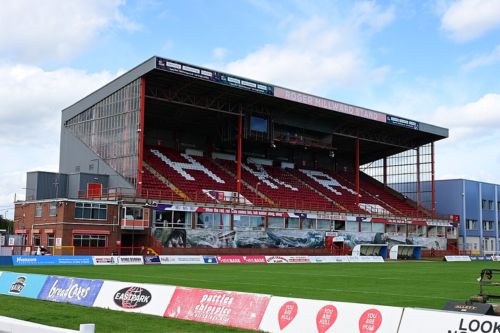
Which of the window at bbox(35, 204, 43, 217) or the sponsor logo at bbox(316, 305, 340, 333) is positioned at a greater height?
the window at bbox(35, 204, 43, 217)

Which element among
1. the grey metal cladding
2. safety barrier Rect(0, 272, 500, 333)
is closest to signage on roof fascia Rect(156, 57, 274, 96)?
the grey metal cladding

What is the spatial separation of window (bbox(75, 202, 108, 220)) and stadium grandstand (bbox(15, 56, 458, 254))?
89mm

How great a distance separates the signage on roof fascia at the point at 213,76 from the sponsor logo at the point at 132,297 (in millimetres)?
40289

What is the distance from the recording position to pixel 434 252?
268 ft

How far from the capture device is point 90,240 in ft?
172

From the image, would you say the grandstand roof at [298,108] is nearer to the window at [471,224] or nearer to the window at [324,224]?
the window at [324,224]

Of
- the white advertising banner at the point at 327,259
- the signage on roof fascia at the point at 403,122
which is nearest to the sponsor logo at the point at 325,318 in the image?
the white advertising banner at the point at 327,259

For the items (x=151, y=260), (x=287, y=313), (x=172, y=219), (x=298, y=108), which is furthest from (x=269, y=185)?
(x=287, y=313)

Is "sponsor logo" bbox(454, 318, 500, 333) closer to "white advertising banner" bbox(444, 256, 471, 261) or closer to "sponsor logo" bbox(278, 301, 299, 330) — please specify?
"sponsor logo" bbox(278, 301, 299, 330)

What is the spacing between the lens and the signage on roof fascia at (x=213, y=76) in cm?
5612

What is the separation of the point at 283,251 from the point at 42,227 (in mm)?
24984

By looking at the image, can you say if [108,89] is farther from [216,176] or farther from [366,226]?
[366,226]

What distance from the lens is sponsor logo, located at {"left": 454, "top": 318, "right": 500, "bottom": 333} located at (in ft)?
33.5

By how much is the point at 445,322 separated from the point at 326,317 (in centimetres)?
277
